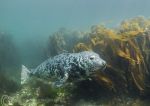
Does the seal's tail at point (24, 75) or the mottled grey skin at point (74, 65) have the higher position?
the seal's tail at point (24, 75)

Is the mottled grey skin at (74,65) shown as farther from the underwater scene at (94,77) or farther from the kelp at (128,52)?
the kelp at (128,52)

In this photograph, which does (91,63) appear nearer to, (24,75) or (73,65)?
(73,65)

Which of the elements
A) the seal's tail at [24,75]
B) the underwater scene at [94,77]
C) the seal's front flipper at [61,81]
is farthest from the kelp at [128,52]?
the seal's tail at [24,75]

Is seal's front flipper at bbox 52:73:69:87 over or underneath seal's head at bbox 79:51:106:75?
underneath

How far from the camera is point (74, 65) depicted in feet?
21.2

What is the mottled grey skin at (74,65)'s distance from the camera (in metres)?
6.33

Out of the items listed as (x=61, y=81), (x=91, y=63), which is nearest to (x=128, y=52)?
(x=91, y=63)

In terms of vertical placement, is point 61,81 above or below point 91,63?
below

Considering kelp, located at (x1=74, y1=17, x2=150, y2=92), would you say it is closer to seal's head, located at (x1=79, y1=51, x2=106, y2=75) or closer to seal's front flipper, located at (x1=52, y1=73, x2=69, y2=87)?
seal's head, located at (x1=79, y1=51, x2=106, y2=75)

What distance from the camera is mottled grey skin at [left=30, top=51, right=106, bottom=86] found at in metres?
6.33

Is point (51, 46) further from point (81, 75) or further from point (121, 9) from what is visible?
point (121, 9)

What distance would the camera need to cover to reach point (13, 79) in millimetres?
8117

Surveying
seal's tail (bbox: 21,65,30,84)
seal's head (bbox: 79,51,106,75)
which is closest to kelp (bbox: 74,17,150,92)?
seal's head (bbox: 79,51,106,75)

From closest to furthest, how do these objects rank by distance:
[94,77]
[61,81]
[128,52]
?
[61,81] < [94,77] < [128,52]
